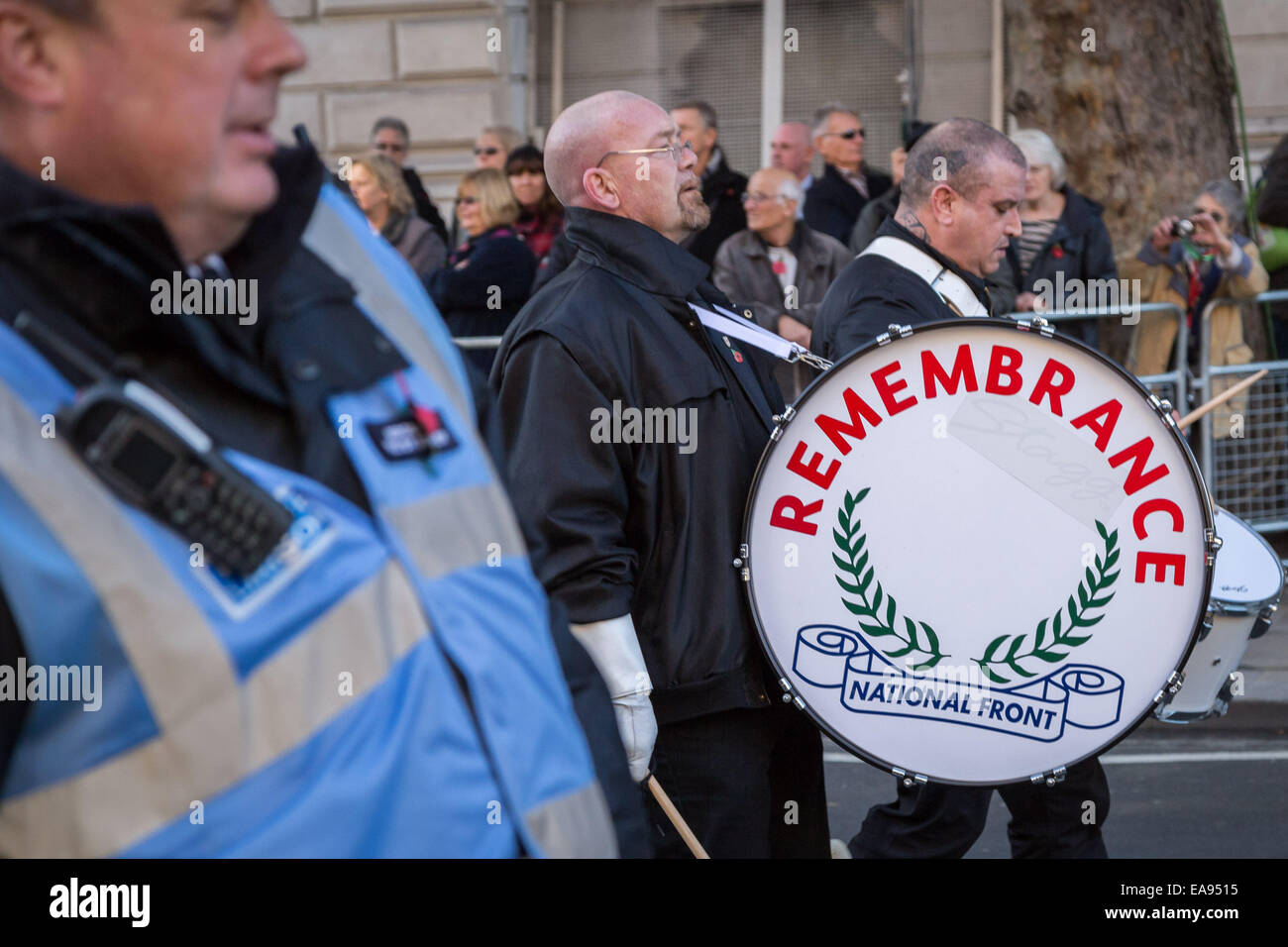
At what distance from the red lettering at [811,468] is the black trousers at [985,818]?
93cm

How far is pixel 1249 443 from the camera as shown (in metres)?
7.60

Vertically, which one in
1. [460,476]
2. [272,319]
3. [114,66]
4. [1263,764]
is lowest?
[1263,764]

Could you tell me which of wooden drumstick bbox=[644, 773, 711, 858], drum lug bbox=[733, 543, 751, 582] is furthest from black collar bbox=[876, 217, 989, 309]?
wooden drumstick bbox=[644, 773, 711, 858]

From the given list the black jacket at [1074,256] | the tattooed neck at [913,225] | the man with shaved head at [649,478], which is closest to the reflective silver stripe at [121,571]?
the man with shaved head at [649,478]

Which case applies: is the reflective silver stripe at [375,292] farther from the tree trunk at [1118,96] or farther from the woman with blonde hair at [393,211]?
the tree trunk at [1118,96]

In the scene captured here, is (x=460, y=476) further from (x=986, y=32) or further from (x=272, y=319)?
(x=986, y=32)

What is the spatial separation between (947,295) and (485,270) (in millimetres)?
4180

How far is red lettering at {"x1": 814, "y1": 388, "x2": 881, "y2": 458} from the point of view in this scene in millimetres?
3346

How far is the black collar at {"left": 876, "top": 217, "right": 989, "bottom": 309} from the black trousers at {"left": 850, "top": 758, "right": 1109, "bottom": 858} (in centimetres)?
120

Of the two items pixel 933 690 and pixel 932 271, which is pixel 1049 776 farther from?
pixel 932 271
